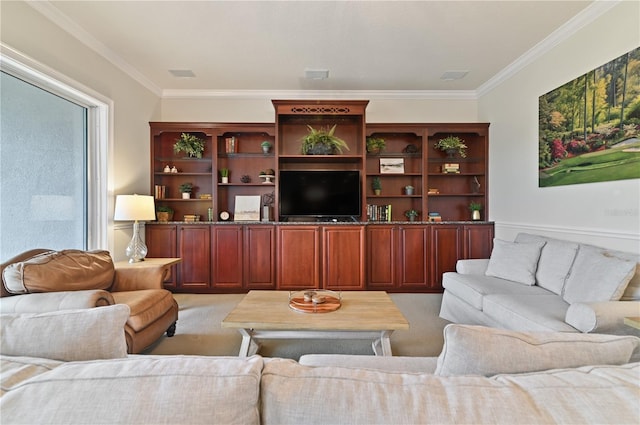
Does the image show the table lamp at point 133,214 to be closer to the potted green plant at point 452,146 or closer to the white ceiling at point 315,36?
the white ceiling at point 315,36

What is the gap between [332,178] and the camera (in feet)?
13.6

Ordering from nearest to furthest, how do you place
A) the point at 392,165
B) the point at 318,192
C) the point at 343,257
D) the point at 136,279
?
the point at 136,279, the point at 343,257, the point at 318,192, the point at 392,165

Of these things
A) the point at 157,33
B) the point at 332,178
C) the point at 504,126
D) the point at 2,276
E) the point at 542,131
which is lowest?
the point at 2,276

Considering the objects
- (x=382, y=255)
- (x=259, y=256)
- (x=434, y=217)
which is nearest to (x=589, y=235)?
(x=434, y=217)

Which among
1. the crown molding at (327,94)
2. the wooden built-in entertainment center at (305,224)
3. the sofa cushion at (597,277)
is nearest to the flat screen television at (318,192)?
the wooden built-in entertainment center at (305,224)

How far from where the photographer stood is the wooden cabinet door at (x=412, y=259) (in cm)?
403

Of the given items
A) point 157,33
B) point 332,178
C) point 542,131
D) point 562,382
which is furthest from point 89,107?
point 542,131

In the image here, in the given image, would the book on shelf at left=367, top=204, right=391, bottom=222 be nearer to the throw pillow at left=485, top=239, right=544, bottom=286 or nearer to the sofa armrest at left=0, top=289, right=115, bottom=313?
the throw pillow at left=485, top=239, right=544, bottom=286

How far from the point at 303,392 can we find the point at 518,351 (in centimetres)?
56

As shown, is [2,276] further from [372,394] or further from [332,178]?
[332,178]

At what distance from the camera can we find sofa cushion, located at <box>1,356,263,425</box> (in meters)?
0.55

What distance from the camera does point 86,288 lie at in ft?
7.04

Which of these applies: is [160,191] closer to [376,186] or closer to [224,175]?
[224,175]

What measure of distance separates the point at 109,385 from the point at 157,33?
131 inches
